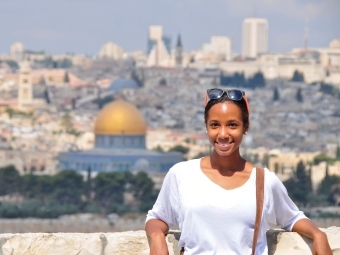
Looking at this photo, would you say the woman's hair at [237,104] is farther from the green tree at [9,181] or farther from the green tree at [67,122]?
the green tree at [67,122]

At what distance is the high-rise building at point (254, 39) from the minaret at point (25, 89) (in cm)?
5499

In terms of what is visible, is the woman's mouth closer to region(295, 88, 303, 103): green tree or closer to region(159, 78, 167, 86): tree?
region(295, 88, 303, 103): green tree

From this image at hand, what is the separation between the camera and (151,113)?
100 meters

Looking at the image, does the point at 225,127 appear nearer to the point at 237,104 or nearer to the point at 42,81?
the point at 237,104

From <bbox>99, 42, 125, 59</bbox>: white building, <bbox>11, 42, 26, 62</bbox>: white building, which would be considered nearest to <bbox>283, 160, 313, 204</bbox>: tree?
<bbox>11, 42, 26, 62</bbox>: white building

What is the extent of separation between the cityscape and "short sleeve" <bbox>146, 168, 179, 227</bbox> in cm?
4028

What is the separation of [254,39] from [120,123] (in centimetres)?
9878

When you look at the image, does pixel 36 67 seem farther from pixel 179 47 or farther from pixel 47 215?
pixel 47 215

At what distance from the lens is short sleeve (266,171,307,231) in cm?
554

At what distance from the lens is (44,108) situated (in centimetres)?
10056

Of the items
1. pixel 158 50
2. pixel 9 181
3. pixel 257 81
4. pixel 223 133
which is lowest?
pixel 158 50

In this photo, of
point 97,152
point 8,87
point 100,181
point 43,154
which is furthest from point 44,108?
point 100,181

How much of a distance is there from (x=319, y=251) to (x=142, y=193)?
48393mm

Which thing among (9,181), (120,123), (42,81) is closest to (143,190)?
(9,181)
